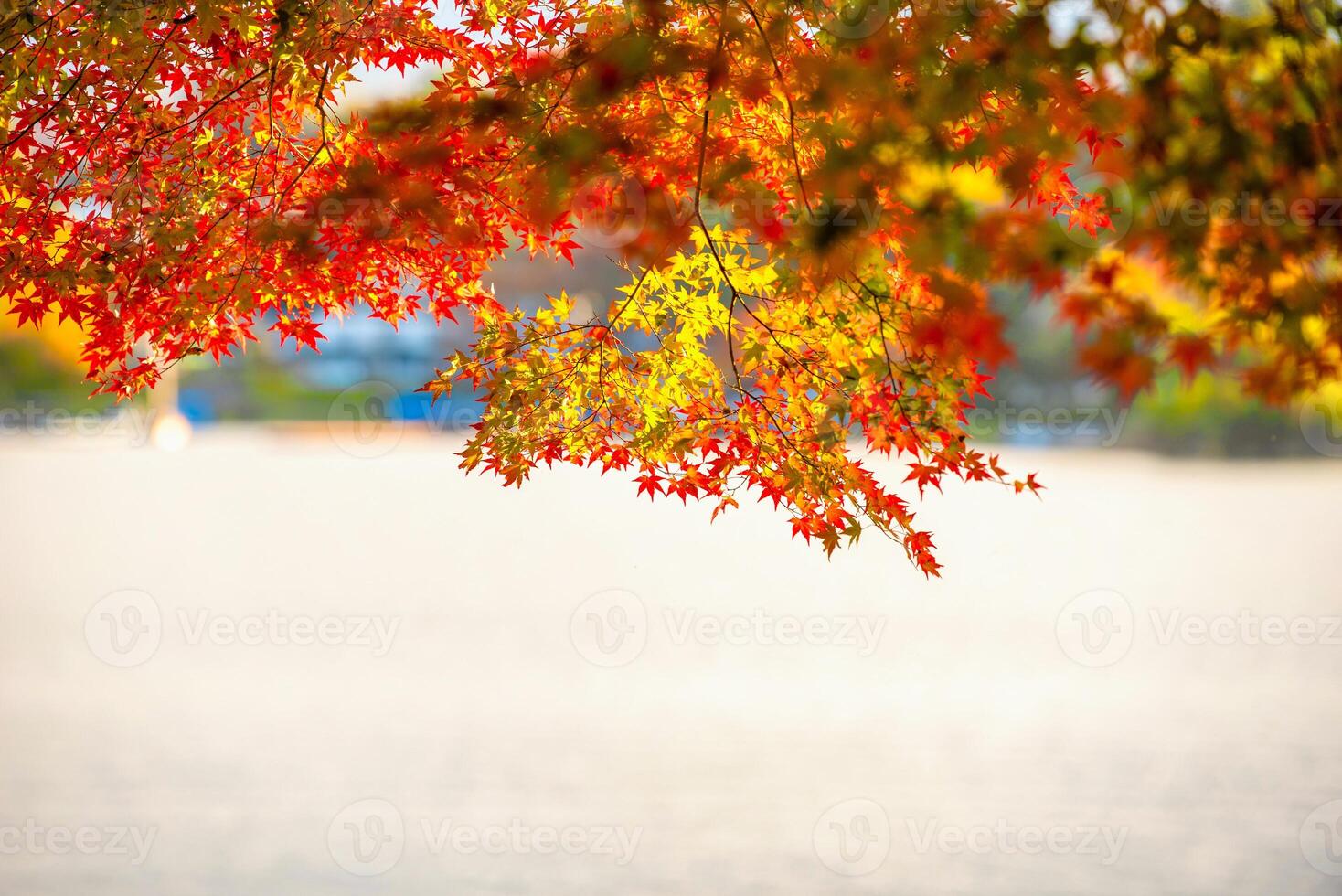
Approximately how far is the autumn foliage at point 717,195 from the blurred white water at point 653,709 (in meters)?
1.52

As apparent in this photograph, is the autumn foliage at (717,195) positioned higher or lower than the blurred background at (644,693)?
higher

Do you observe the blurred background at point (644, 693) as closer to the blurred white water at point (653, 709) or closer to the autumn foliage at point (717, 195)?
the blurred white water at point (653, 709)

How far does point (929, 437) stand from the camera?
6.97ft

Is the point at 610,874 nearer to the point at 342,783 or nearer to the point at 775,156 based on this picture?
the point at 342,783

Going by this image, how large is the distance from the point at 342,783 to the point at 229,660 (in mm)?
2379

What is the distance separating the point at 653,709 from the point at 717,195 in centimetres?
333

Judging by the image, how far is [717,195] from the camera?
209 centimetres

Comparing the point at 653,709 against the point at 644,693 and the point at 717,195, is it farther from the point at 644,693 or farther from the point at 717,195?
the point at 717,195

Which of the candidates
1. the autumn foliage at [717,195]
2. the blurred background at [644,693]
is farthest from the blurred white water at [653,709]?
the autumn foliage at [717,195]

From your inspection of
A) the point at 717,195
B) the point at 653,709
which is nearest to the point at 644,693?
the point at 653,709

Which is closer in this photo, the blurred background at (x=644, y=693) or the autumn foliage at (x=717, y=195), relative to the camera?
the autumn foliage at (x=717, y=195)

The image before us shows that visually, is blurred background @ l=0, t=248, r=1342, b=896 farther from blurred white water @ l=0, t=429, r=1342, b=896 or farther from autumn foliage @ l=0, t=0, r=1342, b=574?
autumn foliage @ l=0, t=0, r=1342, b=574

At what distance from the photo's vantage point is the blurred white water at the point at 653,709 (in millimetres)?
3490

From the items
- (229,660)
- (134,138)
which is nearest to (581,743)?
(229,660)
